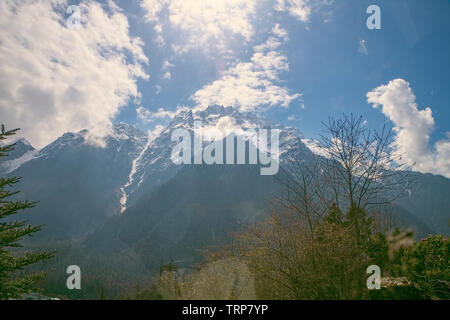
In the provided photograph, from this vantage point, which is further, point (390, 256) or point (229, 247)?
point (229, 247)

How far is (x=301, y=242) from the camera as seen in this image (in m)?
8.20

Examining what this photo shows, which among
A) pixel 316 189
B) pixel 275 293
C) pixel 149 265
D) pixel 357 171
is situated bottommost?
pixel 149 265

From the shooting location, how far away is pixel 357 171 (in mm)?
9906

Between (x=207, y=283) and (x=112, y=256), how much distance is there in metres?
203

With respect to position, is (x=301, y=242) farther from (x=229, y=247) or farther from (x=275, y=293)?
(x=229, y=247)

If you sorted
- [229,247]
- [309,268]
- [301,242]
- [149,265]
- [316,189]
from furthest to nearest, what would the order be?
[149,265] < [229,247] < [316,189] < [301,242] < [309,268]
